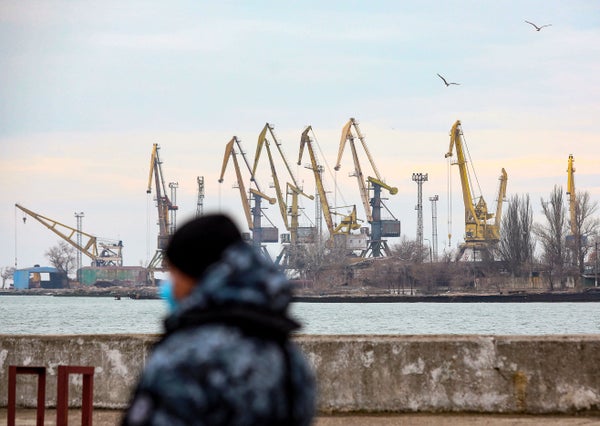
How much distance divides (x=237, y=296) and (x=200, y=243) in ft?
0.36

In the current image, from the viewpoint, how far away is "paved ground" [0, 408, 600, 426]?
19.9 feet

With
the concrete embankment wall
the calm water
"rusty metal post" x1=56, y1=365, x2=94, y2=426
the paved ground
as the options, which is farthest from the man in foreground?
the calm water

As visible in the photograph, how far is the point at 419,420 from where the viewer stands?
20.4ft

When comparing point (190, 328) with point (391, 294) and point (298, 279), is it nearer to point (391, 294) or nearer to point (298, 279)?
point (391, 294)

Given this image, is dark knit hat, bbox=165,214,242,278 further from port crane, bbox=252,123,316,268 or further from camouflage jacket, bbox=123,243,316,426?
port crane, bbox=252,123,316,268

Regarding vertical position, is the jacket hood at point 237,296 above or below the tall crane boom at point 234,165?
below

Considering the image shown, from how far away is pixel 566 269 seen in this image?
274ft

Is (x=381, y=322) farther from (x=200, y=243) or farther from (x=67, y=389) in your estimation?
(x=200, y=243)

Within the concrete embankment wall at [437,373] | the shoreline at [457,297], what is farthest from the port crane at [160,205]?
the concrete embankment wall at [437,373]

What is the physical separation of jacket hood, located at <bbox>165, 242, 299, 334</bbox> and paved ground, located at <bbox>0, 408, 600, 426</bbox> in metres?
4.28

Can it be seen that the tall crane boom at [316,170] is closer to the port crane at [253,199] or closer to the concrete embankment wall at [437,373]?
the port crane at [253,199]

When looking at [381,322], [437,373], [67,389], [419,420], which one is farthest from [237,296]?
[381,322]

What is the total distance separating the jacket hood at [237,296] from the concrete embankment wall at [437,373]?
4.55 m

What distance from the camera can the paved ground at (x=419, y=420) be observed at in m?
6.07
